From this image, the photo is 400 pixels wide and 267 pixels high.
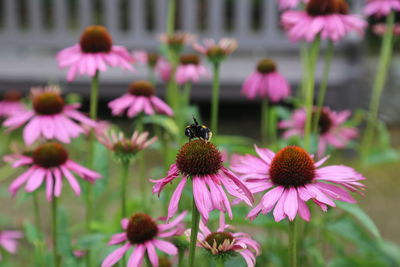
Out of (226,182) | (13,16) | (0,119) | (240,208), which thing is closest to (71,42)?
(13,16)

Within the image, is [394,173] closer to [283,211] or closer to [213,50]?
[213,50]

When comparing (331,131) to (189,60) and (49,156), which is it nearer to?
(189,60)

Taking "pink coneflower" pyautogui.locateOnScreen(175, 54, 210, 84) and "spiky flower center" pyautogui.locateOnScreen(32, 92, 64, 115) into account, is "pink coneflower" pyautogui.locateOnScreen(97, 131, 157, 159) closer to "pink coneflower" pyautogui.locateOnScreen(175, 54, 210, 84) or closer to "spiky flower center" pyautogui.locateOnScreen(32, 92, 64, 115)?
"spiky flower center" pyautogui.locateOnScreen(32, 92, 64, 115)

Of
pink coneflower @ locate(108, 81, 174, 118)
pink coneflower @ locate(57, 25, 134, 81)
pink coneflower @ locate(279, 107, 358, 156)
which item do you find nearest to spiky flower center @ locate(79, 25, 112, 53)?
pink coneflower @ locate(57, 25, 134, 81)

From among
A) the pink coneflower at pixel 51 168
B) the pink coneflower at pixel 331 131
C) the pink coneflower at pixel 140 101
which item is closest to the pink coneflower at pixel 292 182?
the pink coneflower at pixel 51 168

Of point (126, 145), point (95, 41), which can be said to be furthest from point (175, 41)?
point (126, 145)

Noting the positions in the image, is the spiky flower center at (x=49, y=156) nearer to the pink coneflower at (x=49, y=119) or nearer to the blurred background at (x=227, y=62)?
the pink coneflower at (x=49, y=119)
